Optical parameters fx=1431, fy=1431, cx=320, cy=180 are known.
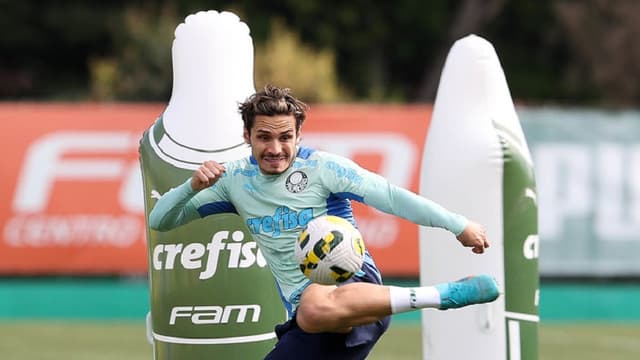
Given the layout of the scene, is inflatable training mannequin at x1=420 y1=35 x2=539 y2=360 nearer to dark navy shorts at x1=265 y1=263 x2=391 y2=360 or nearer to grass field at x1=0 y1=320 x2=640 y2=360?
dark navy shorts at x1=265 y1=263 x2=391 y2=360

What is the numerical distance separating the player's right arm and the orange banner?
10.0 m

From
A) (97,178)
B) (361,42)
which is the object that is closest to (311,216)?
(97,178)

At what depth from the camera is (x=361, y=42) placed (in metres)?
34.1

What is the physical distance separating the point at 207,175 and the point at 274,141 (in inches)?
14.6

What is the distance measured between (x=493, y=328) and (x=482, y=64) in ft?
5.41

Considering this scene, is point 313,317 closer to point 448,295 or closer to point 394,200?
point 448,295

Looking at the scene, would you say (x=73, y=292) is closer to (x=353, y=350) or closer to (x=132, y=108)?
(x=132, y=108)

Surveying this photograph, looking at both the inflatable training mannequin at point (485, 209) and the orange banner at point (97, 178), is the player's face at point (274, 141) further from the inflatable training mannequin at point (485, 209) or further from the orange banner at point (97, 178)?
the orange banner at point (97, 178)

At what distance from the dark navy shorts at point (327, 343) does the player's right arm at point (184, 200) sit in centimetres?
80

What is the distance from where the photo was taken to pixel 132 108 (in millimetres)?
17484

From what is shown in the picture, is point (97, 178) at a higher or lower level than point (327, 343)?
lower

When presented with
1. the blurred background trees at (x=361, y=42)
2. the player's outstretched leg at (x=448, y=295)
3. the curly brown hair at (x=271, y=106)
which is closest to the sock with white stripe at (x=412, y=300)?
the player's outstretched leg at (x=448, y=295)

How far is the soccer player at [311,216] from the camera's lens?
21.0 feet

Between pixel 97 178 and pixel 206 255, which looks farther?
pixel 97 178
